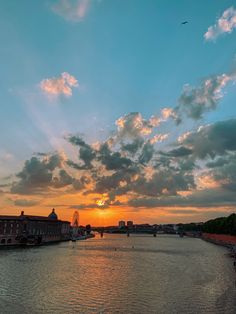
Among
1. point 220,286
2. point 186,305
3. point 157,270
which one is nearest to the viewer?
point 186,305

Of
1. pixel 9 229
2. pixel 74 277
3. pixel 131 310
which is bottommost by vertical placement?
pixel 131 310

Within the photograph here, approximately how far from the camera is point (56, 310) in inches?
2008

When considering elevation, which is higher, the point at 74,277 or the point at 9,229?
the point at 9,229

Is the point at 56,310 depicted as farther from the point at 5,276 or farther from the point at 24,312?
the point at 5,276

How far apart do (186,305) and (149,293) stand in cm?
1032

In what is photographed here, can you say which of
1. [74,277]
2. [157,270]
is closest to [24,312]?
[74,277]

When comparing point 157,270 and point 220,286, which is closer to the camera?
point 220,286

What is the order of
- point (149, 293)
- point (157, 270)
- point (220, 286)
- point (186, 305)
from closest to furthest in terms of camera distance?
point (186, 305) → point (149, 293) → point (220, 286) → point (157, 270)

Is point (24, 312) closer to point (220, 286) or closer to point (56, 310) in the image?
point (56, 310)

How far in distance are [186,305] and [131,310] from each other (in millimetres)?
8363

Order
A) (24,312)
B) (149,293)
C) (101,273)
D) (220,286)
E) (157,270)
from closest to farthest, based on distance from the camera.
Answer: (24,312)
(149,293)
(220,286)
(101,273)
(157,270)

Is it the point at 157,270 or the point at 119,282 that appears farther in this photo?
the point at 157,270

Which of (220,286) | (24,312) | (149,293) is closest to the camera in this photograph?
(24,312)

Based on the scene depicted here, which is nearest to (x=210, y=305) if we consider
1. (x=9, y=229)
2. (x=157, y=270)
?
(x=157, y=270)
